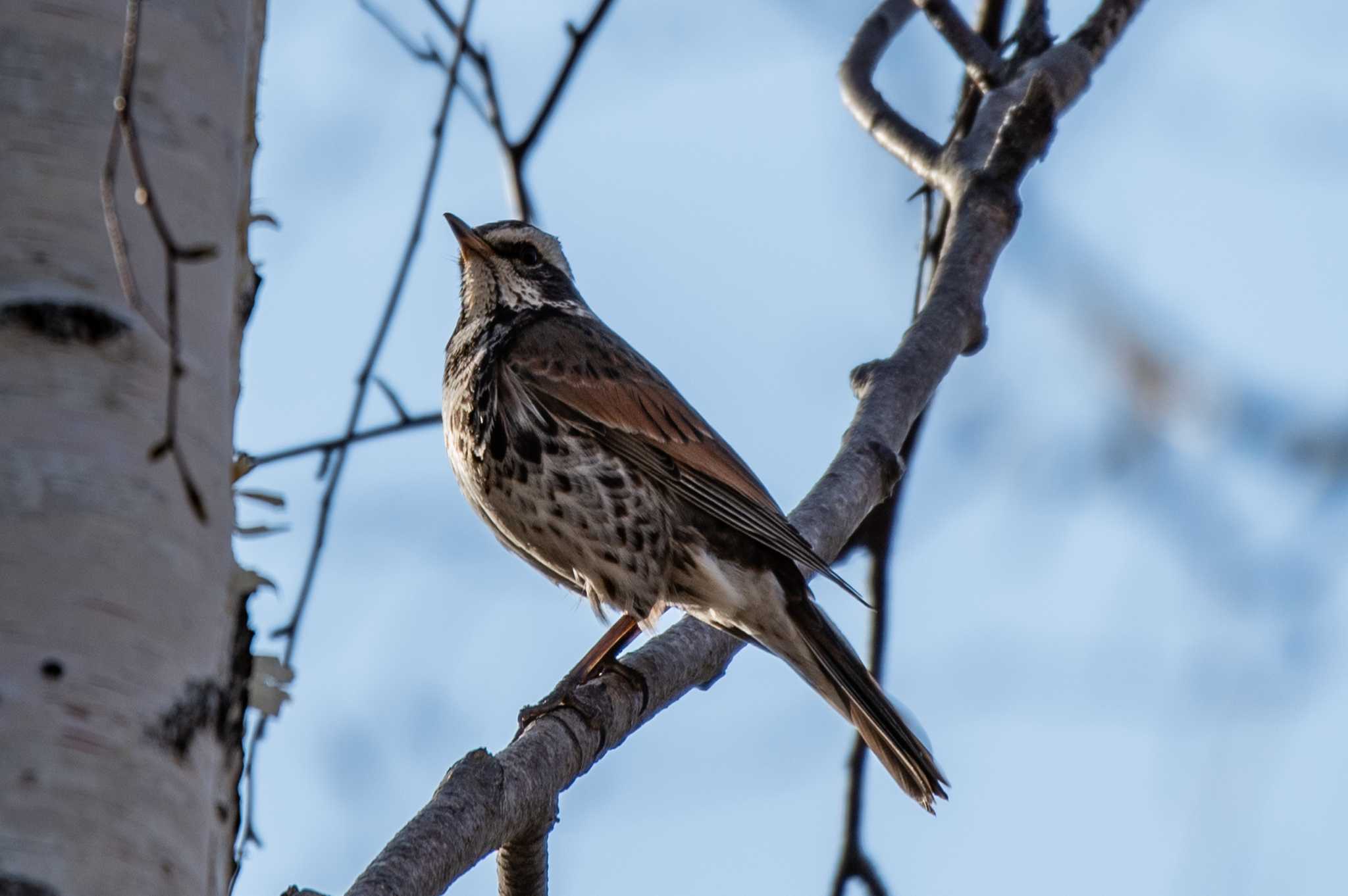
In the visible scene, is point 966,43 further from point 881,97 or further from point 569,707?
point 569,707

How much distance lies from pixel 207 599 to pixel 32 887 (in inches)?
14.5

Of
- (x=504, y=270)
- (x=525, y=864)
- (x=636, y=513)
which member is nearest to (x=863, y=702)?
(x=636, y=513)

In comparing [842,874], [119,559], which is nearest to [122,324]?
[119,559]

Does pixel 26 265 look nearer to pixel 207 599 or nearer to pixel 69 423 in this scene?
pixel 69 423

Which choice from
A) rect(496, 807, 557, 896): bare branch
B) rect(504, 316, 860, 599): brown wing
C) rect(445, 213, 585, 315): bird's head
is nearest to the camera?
rect(496, 807, 557, 896): bare branch

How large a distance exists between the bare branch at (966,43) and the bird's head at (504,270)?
1.80m

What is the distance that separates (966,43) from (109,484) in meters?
4.61

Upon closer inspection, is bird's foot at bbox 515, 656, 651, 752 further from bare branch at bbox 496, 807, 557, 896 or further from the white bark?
the white bark

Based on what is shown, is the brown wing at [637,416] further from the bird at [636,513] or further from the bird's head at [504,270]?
the bird's head at [504,270]

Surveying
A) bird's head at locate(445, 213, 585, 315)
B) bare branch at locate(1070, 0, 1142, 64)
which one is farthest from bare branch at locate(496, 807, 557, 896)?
bare branch at locate(1070, 0, 1142, 64)

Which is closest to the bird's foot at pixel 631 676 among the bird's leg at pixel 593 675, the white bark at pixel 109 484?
the bird's leg at pixel 593 675

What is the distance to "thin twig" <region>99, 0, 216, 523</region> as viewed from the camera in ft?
5.71

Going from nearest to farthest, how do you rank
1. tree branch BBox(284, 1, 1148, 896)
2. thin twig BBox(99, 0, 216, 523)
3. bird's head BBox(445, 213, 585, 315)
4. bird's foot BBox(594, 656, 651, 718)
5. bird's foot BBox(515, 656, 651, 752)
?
thin twig BBox(99, 0, 216, 523) < tree branch BBox(284, 1, 1148, 896) < bird's foot BBox(515, 656, 651, 752) < bird's foot BBox(594, 656, 651, 718) < bird's head BBox(445, 213, 585, 315)

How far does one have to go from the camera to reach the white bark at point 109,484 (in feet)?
5.19
